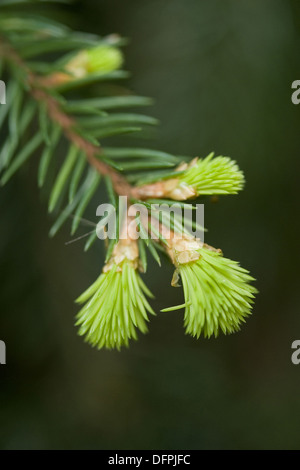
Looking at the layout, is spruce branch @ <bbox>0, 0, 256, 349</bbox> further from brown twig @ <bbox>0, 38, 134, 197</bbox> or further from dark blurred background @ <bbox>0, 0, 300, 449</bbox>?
dark blurred background @ <bbox>0, 0, 300, 449</bbox>

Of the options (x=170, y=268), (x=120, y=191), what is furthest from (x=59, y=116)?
(x=170, y=268)

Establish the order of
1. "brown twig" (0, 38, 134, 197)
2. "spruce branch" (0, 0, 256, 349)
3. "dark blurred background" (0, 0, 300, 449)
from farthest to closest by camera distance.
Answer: "dark blurred background" (0, 0, 300, 449), "brown twig" (0, 38, 134, 197), "spruce branch" (0, 0, 256, 349)

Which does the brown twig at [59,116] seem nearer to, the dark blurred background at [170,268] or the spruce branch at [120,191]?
the spruce branch at [120,191]

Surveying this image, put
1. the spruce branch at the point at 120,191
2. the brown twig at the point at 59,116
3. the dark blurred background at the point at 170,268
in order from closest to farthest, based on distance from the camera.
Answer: the spruce branch at the point at 120,191
the brown twig at the point at 59,116
the dark blurred background at the point at 170,268

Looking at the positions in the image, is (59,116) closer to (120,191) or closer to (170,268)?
(120,191)

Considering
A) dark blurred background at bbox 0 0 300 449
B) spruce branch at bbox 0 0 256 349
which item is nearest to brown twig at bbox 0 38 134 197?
spruce branch at bbox 0 0 256 349

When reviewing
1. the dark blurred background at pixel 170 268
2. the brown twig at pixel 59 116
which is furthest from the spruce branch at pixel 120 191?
the dark blurred background at pixel 170 268

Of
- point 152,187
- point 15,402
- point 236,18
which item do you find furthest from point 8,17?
point 15,402

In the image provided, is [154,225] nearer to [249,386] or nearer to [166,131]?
[166,131]
